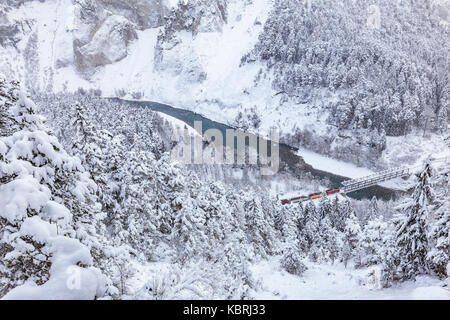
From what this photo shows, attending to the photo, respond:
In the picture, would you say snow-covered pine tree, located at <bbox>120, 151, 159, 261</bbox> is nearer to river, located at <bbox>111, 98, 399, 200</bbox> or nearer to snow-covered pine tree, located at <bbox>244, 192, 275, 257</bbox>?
snow-covered pine tree, located at <bbox>244, 192, 275, 257</bbox>

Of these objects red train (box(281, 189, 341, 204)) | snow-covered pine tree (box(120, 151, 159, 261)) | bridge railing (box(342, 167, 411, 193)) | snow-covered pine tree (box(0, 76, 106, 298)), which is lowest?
red train (box(281, 189, 341, 204))

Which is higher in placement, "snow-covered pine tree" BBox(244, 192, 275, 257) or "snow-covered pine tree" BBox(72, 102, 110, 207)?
"snow-covered pine tree" BBox(72, 102, 110, 207)

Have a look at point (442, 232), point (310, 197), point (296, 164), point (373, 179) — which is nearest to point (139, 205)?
point (442, 232)

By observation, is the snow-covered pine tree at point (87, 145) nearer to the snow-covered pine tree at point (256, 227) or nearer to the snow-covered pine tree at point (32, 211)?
the snow-covered pine tree at point (32, 211)

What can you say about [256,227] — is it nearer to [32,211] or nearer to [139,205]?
[139,205]

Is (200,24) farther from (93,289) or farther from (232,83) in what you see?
(93,289)

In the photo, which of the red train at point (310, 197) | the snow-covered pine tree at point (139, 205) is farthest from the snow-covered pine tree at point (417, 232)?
the red train at point (310, 197)

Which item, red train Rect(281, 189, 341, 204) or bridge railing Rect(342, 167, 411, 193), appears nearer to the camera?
red train Rect(281, 189, 341, 204)

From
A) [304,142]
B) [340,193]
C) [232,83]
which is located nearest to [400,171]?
[340,193]

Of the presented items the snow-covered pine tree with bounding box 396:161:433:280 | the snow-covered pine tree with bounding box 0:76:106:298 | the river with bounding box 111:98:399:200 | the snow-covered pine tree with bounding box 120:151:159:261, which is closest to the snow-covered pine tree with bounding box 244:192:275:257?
the snow-covered pine tree with bounding box 120:151:159:261
